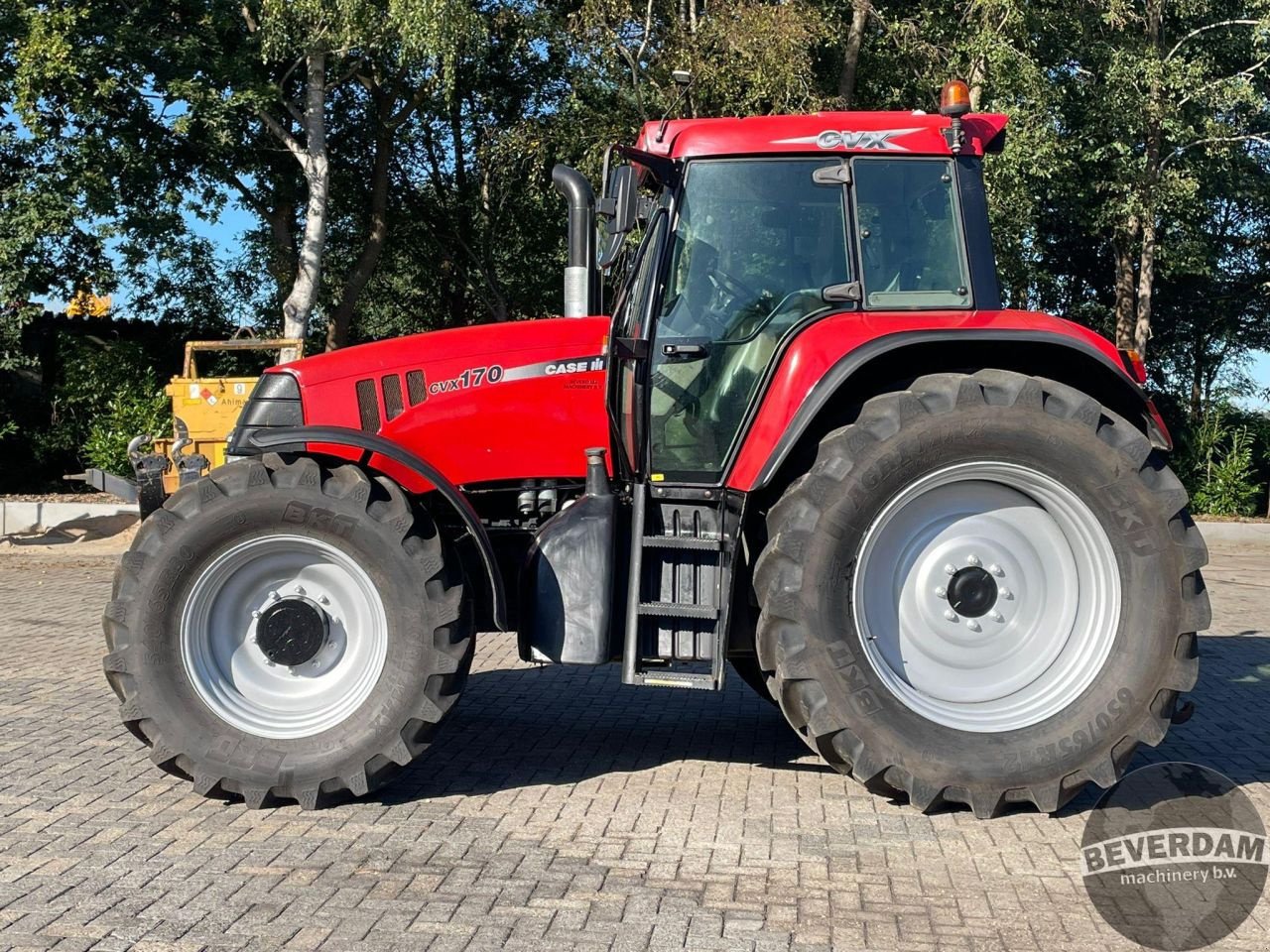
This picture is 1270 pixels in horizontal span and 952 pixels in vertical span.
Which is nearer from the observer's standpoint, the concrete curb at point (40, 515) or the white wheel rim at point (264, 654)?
the white wheel rim at point (264, 654)

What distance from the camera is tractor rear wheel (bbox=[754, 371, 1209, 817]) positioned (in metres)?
4.84

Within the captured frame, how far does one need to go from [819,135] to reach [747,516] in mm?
1548

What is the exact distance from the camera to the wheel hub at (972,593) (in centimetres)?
516

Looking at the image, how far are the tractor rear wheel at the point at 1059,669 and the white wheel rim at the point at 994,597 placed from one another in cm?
2

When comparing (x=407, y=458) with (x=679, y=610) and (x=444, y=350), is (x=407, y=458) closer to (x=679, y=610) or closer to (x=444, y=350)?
(x=444, y=350)

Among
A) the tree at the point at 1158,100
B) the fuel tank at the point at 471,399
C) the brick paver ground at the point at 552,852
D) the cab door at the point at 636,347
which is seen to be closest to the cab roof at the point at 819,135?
the cab door at the point at 636,347

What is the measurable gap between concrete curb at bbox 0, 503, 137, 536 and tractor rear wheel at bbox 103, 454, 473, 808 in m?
10.4

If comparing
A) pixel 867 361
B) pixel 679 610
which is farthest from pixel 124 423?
pixel 867 361

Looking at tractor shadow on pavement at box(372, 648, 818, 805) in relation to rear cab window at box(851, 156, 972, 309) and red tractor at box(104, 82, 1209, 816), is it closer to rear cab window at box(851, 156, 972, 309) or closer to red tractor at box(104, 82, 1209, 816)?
red tractor at box(104, 82, 1209, 816)

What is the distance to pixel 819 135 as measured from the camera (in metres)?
5.25

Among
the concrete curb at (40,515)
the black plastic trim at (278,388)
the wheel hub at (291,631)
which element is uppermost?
the black plastic trim at (278,388)

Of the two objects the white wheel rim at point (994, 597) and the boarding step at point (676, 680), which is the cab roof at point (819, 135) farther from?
the boarding step at point (676, 680)

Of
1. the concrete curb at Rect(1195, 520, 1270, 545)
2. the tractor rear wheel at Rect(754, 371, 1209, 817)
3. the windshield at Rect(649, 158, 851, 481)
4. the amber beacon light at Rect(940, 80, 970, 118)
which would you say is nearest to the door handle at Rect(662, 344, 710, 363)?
the windshield at Rect(649, 158, 851, 481)

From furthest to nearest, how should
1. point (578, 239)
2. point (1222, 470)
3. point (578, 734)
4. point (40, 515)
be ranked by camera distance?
point (1222, 470) → point (40, 515) → point (578, 734) → point (578, 239)
